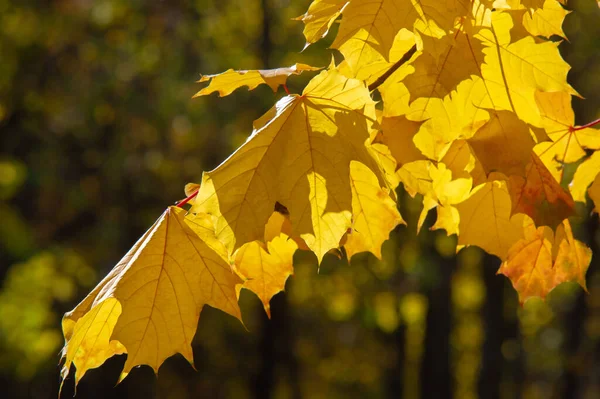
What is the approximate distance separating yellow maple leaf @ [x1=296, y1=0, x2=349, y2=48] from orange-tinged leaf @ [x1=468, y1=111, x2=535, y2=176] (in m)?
0.30

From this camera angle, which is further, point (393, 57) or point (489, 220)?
point (489, 220)

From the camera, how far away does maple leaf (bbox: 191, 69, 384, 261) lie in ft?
3.56

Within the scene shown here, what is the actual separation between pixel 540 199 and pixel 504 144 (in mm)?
145

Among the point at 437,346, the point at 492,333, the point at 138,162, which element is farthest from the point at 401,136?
the point at 437,346

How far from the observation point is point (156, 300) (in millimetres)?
1212

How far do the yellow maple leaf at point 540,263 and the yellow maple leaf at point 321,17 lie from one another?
684 millimetres

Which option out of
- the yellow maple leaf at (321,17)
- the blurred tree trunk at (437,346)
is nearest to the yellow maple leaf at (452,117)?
the yellow maple leaf at (321,17)

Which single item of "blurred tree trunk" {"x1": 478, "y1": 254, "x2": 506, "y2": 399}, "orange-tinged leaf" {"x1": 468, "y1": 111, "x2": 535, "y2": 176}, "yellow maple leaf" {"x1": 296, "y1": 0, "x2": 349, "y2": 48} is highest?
"yellow maple leaf" {"x1": 296, "y1": 0, "x2": 349, "y2": 48}

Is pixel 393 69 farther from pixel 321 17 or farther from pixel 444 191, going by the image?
pixel 444 191

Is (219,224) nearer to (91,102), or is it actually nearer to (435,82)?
(435,82)

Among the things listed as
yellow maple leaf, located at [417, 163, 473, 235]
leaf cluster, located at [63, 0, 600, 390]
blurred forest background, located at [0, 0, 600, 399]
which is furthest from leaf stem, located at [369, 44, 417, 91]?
blurred forest background, located at [0, 0, 600, 399]

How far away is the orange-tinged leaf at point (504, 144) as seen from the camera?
116 centimetres

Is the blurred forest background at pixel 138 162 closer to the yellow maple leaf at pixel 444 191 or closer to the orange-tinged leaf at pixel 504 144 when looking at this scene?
the yellow maple leaf at pixel 444 191

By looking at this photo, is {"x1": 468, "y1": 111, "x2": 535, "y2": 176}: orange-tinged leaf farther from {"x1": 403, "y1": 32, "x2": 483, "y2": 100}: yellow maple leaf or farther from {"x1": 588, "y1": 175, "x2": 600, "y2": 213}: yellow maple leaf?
{"x1": 588, "y1": 175, "x2": 600, "y2": 213}: yellow maple leaf
